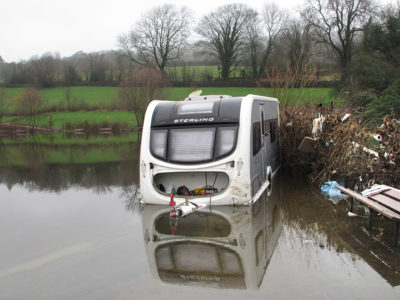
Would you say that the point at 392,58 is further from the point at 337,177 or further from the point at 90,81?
the point at 90,81

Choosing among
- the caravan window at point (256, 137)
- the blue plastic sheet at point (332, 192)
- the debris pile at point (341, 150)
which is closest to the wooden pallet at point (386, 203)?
the debris pile at point (341, 150)

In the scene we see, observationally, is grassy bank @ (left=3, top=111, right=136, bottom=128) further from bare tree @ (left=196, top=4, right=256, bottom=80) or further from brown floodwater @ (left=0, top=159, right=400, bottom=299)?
brown floodwater @ (left=0, top=159, right=400, bottom=299)

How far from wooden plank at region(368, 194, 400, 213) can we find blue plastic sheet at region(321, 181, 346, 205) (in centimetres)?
238

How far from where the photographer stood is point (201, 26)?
2179 inches

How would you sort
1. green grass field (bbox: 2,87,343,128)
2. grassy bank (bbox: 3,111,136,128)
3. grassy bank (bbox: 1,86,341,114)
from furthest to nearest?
grassy bank (bbox: 1,86,341,114) < green grass field (bbox: 2,87,343,128) < grassy bank (bbox: 3,111,136,128)

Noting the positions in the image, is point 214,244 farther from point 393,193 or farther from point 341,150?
point 341,150

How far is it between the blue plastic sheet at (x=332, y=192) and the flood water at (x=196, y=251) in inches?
11.3

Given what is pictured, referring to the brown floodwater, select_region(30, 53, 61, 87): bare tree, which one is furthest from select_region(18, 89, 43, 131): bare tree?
the brown floodwater

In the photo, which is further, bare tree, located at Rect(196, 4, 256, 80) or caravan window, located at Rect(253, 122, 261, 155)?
bare tree, located at Rect(196, 4, 256, 80)

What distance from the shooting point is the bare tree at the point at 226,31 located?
53.9 metres

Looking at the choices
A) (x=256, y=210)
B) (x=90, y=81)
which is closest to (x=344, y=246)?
(x=256, y=210)

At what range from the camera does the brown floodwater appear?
5281 millimetres

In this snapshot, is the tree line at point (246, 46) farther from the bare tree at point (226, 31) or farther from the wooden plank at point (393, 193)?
the wooden plank at point (393, 193)

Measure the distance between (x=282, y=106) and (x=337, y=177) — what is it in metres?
6.32
